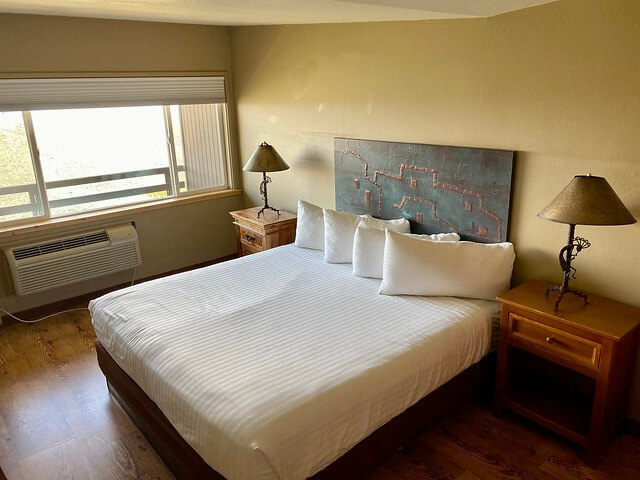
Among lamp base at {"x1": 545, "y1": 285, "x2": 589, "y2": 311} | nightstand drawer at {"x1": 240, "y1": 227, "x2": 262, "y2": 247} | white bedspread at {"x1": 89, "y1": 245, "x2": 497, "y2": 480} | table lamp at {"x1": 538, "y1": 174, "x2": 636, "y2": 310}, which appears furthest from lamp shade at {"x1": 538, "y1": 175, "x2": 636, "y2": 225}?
nightstand drawer at {"x1": 240, "y1": 227, "x2": 262, "y2": 247}

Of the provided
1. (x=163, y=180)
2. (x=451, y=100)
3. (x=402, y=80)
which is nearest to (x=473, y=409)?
(x=451, y=100)

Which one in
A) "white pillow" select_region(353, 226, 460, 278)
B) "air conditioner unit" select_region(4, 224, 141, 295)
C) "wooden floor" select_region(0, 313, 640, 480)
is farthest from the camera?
"air conditioner unit" select_region(4, 224, 141, 295)

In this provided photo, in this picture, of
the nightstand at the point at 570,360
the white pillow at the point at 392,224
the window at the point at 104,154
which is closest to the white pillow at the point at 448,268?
the nightstand at the point at 570,360

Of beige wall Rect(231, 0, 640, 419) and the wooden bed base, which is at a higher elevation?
beige wall Rect(231, 0, 640, 419)

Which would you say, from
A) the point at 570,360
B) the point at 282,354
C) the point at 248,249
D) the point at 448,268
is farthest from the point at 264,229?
the point at 570,360

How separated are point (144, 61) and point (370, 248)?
98.8 inches

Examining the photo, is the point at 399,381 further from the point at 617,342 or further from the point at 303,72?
the point at 303,72

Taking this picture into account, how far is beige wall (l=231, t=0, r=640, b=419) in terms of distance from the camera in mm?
2125

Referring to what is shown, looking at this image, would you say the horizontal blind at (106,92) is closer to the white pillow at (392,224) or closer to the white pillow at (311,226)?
the white pillow at (311,226)

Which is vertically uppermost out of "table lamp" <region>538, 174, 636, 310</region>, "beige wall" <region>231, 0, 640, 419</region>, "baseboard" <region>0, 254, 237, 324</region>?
"beige wall" <region>231, 0, 640, 419</region>

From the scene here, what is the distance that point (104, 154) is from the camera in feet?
13.2

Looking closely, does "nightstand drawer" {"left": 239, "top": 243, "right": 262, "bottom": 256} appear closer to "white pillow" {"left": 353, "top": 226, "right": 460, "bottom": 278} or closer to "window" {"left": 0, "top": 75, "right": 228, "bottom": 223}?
"window" {"left": 0, "top": 75, "right": 228, "bottom": 223}

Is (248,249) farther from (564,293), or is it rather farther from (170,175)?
(564,293)

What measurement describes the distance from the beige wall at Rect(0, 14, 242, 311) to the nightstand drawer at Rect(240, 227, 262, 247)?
0.67 metres
